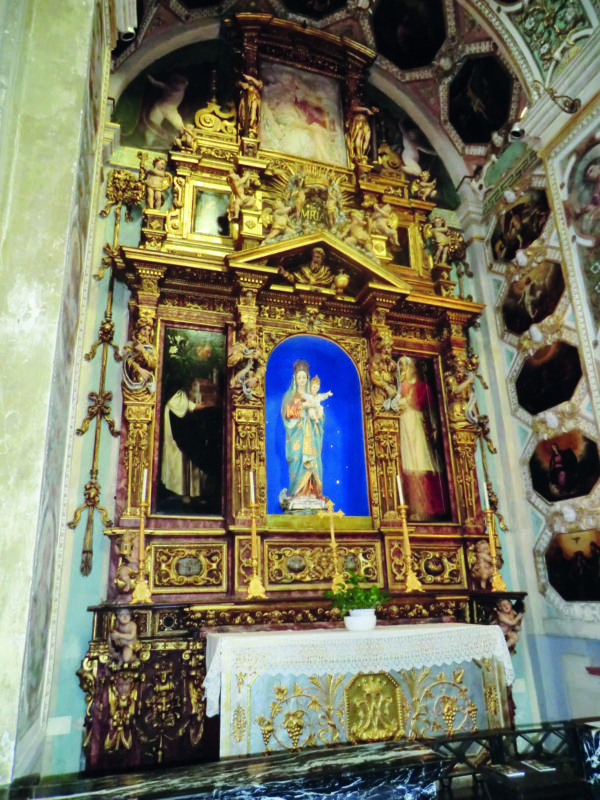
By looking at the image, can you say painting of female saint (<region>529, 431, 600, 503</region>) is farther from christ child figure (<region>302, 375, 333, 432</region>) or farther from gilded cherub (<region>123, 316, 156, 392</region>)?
gilded cherub (<region>123, 316, 156, 392</region>)

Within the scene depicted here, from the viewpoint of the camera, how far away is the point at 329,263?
7.45 m

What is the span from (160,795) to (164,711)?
3.23m

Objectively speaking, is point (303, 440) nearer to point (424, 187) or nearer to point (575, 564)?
point (575, 564)

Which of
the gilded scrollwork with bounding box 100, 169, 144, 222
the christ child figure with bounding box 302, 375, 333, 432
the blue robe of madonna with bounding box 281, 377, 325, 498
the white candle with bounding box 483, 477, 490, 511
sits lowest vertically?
the white candle with bounding box 483, 477, 490, 511

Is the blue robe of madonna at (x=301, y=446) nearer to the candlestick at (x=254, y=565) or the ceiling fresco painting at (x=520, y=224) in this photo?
the candlestick at (x=254, y=565)

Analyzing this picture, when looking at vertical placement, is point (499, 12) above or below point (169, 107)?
above

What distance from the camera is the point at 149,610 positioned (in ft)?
17.9

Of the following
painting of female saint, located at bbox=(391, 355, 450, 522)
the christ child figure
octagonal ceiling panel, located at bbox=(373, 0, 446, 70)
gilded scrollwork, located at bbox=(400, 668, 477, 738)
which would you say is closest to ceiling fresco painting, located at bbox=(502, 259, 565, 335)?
painting of female saint, located at bbox=(391, 355, 450, 522)

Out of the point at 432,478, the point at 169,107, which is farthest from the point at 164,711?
the point at 169,107

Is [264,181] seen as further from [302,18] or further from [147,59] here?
[302,18]

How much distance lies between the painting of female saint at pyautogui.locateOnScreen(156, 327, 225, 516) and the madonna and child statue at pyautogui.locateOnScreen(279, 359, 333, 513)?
0.83 meters

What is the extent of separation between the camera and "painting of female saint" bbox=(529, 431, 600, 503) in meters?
6.50

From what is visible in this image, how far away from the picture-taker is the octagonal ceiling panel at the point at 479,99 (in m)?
8.34

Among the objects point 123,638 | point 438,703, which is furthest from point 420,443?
point 123,638
